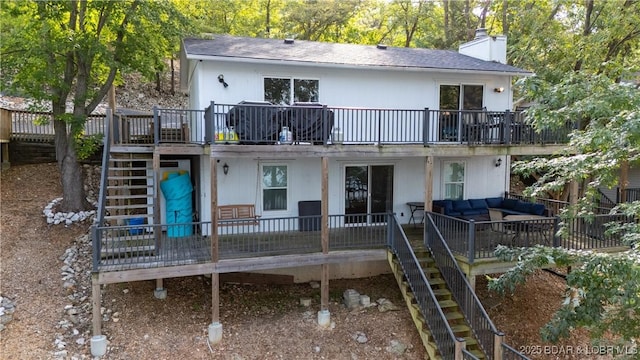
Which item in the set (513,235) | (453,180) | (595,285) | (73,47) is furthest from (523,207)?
(73,47)

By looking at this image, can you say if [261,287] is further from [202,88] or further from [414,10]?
[414,10]

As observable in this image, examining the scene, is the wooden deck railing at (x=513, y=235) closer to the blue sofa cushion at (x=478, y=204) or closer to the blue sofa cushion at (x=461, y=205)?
the blue sofa cushion at (x=461, y=205)

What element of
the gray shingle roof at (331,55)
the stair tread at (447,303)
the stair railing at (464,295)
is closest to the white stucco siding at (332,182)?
the gray shingle roof at (331,55)

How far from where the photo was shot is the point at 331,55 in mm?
12219

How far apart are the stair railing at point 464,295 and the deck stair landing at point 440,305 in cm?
16

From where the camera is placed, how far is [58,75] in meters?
12.5

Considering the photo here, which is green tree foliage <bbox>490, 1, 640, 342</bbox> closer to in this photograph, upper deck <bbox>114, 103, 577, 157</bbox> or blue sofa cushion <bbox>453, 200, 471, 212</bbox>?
upper deck <bbox>114, 103, 577, 157</bbox>

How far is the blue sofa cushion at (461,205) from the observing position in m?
12.6

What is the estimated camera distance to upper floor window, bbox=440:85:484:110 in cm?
1295

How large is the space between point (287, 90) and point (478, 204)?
6959 millimetres

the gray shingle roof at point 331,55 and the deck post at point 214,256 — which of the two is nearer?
the deck post at point 214,256

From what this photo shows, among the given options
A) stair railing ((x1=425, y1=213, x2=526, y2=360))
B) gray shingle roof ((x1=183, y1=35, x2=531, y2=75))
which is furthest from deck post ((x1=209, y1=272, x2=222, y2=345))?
gray shingle roof ((x1=183, y1=35, x2=531, y2=75))

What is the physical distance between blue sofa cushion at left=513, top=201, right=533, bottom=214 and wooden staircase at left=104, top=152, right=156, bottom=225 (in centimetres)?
1036

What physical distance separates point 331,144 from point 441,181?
513 centimetres
